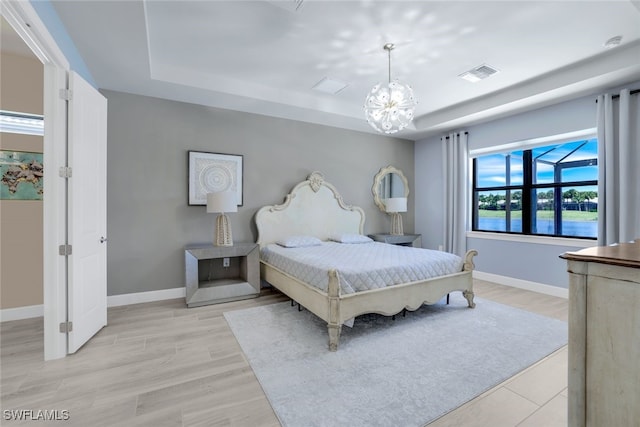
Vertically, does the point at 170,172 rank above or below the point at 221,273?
above

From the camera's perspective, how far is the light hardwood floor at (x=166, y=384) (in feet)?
5.10

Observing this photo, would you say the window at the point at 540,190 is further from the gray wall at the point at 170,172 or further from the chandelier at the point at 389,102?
the gray wall at the point at 170,172

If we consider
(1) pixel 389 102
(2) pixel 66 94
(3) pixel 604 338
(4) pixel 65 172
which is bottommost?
(3) pixel 604 338

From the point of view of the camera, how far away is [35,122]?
302 cm

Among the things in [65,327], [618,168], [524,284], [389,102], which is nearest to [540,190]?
[618,168]

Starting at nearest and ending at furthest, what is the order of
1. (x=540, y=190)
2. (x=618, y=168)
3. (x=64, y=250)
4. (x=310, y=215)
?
Result: (x=64, y=250)
(x=618, y=168)
(x=540, y=190)
(x=310, y=215)

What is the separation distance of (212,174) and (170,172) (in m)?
0.53

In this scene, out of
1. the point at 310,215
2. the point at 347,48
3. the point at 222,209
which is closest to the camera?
the point at 347,48

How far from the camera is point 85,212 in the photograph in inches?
95.5

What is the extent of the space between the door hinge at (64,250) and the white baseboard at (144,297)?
→ 4.54 ft

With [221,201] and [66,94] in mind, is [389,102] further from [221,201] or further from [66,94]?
[66,94]

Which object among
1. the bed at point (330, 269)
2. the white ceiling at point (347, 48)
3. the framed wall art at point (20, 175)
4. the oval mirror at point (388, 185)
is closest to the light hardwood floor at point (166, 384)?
the bed at point (330, 269)

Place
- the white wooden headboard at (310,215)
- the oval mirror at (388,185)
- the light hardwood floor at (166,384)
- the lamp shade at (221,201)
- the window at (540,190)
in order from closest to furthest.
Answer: the light hardwood floor at (166,384) < the lamp shade at (221,201) < the window at (540,190) < the white wooden headboard at (310,215) < the oval mirror at (388,185)

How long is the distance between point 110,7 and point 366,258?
123 inches
